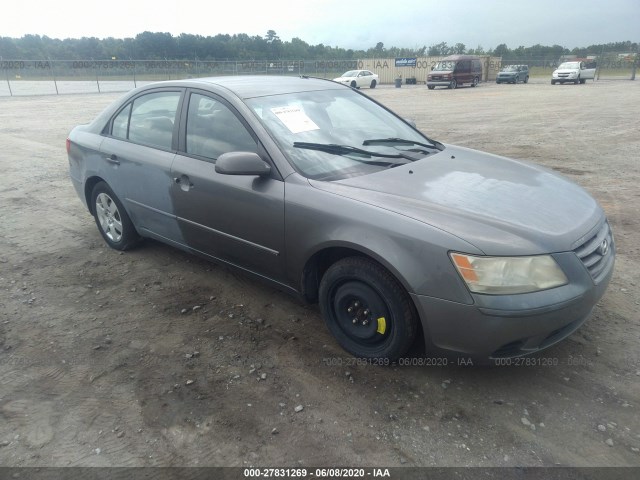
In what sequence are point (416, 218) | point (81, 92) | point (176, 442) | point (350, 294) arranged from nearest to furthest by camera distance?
point (176, 442), point (416, 218), point (350, 294), point (81, 92)

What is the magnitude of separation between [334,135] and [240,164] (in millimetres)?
785

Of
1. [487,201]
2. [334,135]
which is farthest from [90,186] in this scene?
[487,201]

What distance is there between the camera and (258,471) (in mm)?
2250

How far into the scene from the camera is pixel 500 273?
2.40 m

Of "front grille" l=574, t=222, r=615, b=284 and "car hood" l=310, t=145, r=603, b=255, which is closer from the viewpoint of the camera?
"car hood" l=310, t=145, r=603, b=255

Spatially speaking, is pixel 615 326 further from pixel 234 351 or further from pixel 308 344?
pixel 234 351

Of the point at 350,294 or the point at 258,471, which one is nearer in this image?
the point at 258,471

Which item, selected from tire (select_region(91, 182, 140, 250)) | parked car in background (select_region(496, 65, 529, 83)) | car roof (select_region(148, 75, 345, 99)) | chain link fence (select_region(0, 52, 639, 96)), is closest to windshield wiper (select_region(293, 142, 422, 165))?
car roof (select_region(148, 75, 345, 99))

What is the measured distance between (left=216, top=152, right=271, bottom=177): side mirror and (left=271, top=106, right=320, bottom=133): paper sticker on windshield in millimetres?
432

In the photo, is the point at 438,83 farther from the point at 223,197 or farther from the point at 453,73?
the point at 223,197

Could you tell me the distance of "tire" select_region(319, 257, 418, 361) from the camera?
267cm

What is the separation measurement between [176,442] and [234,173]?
5.06ft

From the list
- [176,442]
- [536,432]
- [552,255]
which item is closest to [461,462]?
[536,432]

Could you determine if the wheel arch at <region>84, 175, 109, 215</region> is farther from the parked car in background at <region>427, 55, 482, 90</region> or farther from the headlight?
the parked car in background at <region>427, 55, 482, 90</region>
